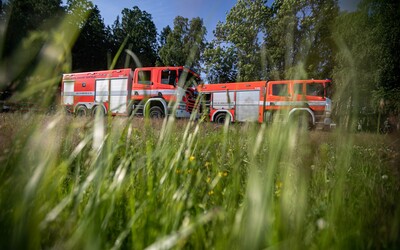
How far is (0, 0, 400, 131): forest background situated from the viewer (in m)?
0.76

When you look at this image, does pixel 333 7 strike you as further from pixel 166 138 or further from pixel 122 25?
pixel 122 25

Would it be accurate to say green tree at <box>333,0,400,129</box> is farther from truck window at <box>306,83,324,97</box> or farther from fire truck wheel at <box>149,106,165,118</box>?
fire truck wheel at <box>149,106,165,118</box>

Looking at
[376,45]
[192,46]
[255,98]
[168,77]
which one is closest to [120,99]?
[192,46]

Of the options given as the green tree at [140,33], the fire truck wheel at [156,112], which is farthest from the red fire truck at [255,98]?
the green tree at [140,33]

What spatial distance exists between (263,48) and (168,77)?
378 inches

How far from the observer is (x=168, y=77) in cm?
1013

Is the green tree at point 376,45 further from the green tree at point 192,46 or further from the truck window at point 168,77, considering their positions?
the green tree at point 192,46

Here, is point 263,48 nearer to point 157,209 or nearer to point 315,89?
point 157,209

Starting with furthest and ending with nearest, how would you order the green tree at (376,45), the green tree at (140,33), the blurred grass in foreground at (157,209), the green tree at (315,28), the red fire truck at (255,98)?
the green tree at (140,33) → the green tree at (315,28) → the green tree at (376,45) → the red fire truck at (255,98) → the blurred grass in foreground at (157,209)

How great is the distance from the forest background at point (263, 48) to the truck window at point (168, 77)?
155 cm

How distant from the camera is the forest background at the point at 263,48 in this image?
760 millimetres

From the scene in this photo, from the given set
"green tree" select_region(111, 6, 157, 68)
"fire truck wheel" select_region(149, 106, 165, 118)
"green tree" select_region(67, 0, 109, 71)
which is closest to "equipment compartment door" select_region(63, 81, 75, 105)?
"fire truck wheel" select_region(149, 106, 165, 118)

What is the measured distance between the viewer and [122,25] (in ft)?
141

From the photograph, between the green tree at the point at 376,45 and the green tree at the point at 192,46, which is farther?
the green tree at the point at 376,45
